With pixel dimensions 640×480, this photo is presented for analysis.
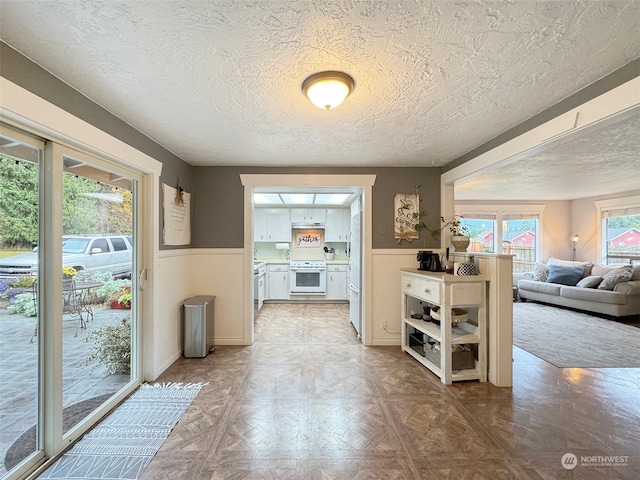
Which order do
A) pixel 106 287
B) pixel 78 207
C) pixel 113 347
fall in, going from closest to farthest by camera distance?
pixel 78 207
pixel 106 287
pixel 113 347

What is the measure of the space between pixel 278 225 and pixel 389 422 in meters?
4.67

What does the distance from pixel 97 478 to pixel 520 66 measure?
328cm

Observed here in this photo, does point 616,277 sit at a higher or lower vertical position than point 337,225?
lower

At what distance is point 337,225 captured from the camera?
6.09 metres

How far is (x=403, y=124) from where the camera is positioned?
221cm

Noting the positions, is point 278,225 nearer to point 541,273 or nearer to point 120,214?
point 120,214

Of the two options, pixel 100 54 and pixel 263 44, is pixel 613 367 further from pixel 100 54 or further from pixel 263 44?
pixel 100 54

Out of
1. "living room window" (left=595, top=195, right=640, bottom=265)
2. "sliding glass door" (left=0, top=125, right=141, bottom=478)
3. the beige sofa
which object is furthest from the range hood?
"living room window" (left=595, top=195, right=640, bottom=265)

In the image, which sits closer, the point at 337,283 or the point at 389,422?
the point at 389,422

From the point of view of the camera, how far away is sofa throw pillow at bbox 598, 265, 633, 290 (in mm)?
4613

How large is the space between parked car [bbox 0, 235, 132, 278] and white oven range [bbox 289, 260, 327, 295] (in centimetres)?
361

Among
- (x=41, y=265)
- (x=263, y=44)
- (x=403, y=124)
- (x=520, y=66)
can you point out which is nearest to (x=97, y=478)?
(x=41, y=265)

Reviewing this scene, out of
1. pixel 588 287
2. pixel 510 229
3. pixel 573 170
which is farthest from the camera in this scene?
pixel 510 229

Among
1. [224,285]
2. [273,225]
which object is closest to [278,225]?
[273,225]
